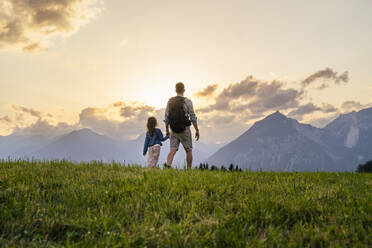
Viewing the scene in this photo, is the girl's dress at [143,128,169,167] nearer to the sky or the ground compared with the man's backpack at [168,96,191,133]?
nearer to the ground

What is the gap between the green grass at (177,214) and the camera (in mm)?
2961

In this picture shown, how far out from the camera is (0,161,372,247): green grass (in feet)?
9.71

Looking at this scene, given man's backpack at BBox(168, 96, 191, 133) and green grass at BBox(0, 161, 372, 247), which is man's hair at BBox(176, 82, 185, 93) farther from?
green grass at BBox(0, 161, 372, 247)

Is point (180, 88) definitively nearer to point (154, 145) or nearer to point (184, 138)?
point (184, 138)

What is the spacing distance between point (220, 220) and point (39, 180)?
156 inches

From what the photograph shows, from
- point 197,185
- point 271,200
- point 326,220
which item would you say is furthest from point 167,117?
point 326,220

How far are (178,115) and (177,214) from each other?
657 cm

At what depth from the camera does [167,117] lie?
10.6 m

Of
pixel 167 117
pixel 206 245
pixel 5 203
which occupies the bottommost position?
pixel 206 245

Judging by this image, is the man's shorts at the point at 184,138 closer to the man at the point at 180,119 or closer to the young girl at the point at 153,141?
the man at the point at 180,119

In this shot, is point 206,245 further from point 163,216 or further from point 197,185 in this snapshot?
point 197,185

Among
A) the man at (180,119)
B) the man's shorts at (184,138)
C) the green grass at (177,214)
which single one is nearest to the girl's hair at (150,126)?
the man at (180,119)

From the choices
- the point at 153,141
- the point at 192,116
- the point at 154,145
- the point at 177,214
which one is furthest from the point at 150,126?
the point at 177,214

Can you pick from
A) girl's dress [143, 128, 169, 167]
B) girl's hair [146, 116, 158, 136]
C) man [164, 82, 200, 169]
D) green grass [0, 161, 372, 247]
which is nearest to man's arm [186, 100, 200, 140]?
man [164, 82, 200, 169]
